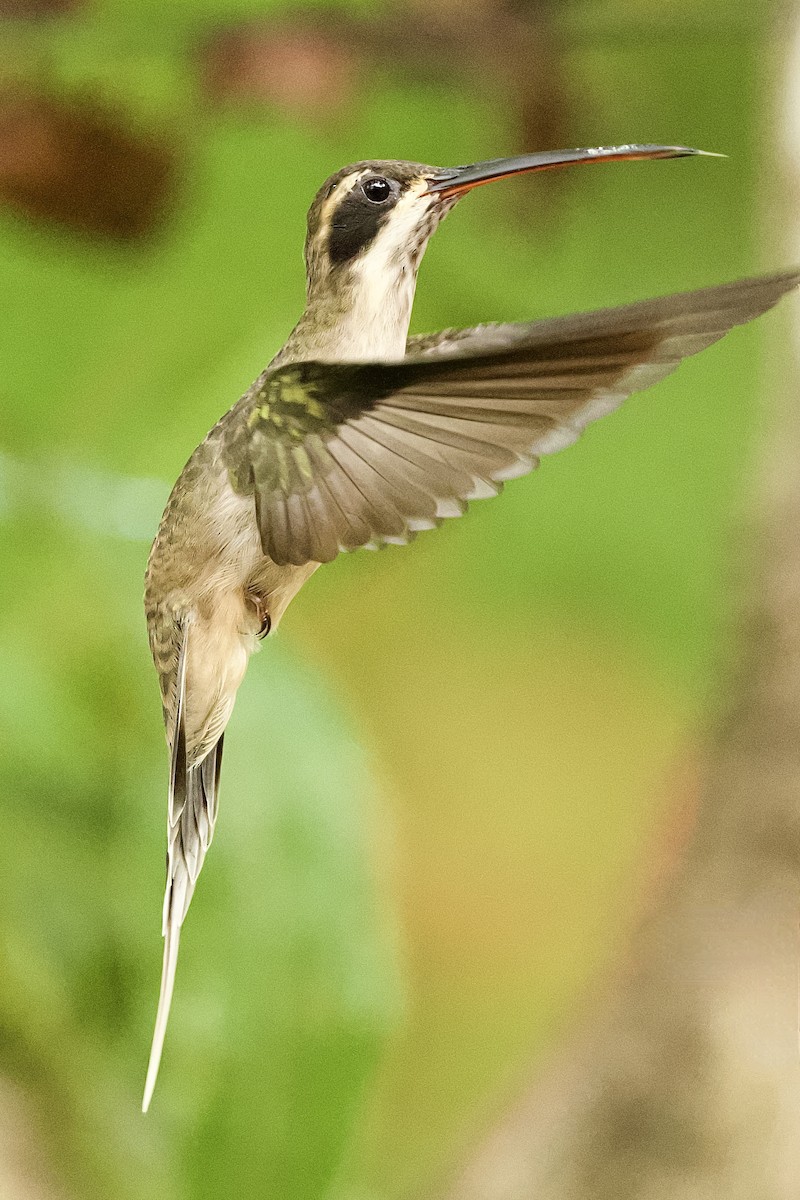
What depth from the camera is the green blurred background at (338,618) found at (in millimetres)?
551

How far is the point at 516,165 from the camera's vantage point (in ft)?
0.91

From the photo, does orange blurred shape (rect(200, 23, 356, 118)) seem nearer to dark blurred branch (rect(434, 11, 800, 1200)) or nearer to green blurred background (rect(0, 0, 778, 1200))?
→ green blurred background (rect(0, 0, 778, 1200))

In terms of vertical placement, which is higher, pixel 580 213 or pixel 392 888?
pixel 580 213

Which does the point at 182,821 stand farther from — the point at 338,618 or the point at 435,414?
the point at 338,618

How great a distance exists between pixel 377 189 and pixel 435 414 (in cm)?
7

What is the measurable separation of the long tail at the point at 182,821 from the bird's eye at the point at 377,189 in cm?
12

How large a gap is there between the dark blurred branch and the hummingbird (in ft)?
1.45

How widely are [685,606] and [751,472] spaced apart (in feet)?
0.31

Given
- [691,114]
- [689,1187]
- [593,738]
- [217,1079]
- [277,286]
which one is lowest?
[689,1187]

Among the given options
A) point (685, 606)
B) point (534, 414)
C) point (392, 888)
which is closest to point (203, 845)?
point (534, 414)

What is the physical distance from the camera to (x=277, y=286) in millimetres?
664

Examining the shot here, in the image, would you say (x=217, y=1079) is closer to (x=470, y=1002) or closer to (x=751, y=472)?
(x=470, y=1002)

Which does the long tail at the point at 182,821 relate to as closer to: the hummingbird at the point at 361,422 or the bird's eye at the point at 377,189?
the hummingbird at the point at 361,422

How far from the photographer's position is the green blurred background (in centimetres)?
55
